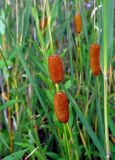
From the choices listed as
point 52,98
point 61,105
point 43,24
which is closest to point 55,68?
point 61,105

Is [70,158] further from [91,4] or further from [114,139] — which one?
[91,4]

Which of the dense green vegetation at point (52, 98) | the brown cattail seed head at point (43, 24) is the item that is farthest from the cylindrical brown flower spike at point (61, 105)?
the brown cattail seed head at point (43, 24)

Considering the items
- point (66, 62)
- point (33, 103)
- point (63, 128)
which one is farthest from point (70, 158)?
point (66, 62)

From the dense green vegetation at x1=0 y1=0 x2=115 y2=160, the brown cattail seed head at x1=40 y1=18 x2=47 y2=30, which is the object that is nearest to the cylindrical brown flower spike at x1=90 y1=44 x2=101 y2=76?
the dense green vegetation at x1=0 y1=0 x2=115 y2=160

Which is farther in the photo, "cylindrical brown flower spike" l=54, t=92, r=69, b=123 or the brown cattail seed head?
the brown cattail seed head

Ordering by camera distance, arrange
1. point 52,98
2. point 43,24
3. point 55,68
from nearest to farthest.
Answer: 1. point 55,68
2. point 52,98
3. point 43,24

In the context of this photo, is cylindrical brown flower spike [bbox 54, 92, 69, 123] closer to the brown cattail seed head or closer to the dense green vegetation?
the dense green vegetation

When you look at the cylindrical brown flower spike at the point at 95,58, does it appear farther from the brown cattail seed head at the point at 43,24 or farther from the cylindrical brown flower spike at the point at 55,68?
the brown cattail seed head at the point at 43,24

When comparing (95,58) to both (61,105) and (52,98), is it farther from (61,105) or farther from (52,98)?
(52,98)

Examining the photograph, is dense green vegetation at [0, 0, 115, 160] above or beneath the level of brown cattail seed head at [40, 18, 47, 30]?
beneath

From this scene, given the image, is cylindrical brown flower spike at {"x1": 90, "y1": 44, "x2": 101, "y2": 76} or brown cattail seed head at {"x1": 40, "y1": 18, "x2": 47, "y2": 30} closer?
cylindrical brown flower spike at {"x1": 90, "y1": 44, "x2": 101, "y2": 76}

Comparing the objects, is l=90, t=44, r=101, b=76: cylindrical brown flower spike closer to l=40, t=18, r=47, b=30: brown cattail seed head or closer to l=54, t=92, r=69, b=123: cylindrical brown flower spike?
l=54, t=92, r=69, b=123: cylindrical brown flower spike

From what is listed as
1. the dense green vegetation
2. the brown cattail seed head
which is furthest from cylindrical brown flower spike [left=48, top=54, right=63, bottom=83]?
the brown cattail seed head
